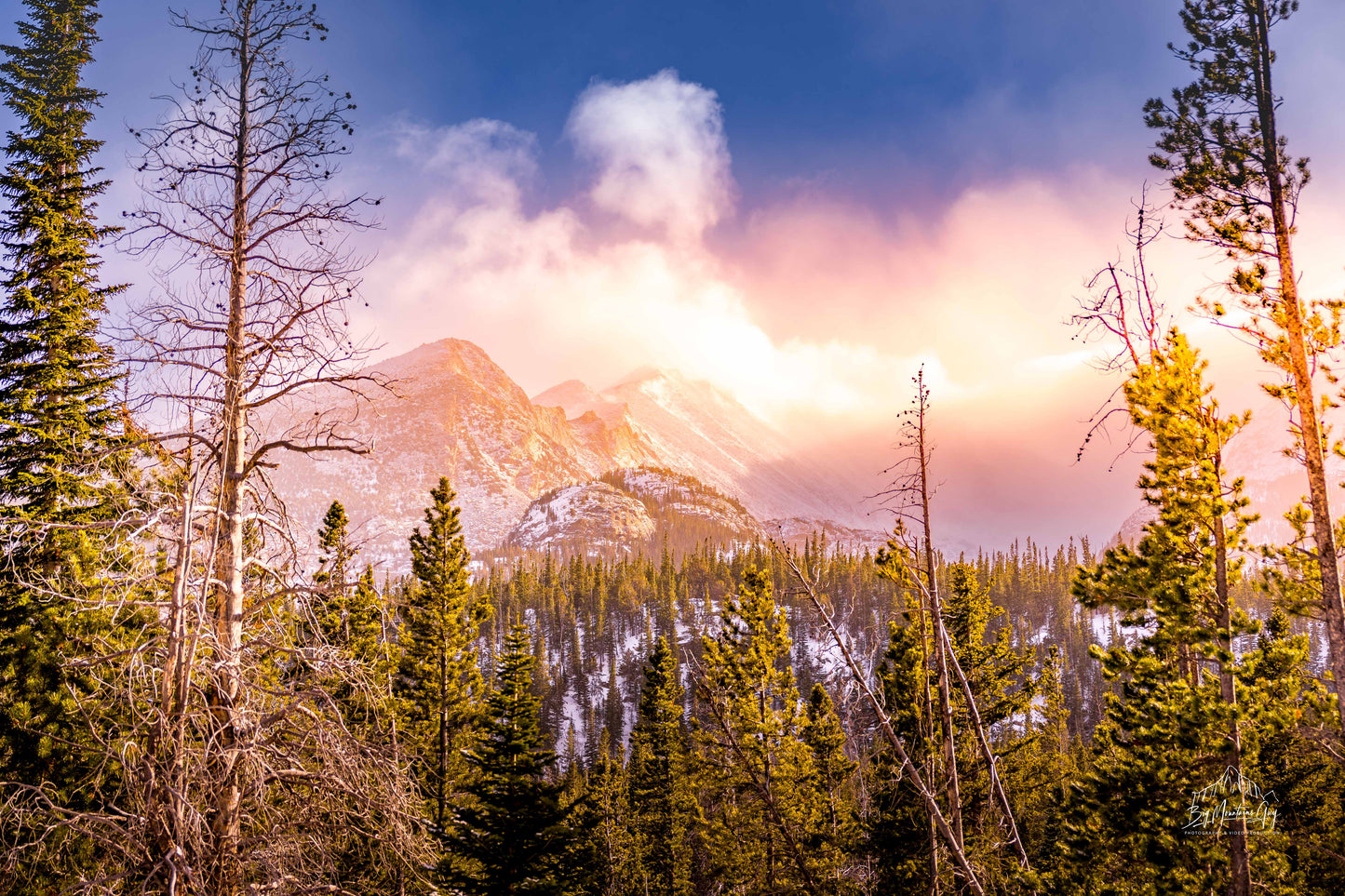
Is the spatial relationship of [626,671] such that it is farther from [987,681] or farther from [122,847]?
[122,847]

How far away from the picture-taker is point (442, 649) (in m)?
24.6

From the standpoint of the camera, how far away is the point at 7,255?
52.2 ft

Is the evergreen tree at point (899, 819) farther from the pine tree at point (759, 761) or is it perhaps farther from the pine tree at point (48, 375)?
the pine tree at point (48, 375)

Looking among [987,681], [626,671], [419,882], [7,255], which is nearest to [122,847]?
[419,882]

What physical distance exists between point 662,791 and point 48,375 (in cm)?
2637

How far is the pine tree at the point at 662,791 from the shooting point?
30078 millimetres

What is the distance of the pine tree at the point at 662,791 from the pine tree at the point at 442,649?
8362 mm

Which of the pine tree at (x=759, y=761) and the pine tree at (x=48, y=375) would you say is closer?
the pine tree at (x=48, y=375)

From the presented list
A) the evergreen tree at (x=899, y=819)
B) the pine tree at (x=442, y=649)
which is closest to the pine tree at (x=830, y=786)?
the evergreen tree at (x=899, y=819)

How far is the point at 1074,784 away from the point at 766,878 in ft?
32.1

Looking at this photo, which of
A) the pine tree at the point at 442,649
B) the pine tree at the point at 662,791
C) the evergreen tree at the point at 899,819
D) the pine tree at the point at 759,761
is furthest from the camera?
the pine tree at the point at 662,791

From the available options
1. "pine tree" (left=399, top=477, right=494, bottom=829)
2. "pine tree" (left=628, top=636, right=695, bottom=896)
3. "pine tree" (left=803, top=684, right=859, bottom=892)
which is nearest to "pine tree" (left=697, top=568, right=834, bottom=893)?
"pine tree" (left=803, top=684, right=859, bottom=892)

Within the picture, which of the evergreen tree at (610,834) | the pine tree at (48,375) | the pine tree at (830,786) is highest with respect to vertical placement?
the pine tree at (48,375)

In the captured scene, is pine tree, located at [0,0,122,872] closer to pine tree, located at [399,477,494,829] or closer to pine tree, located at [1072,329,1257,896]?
pine tree, located at [399,477,494,829]
